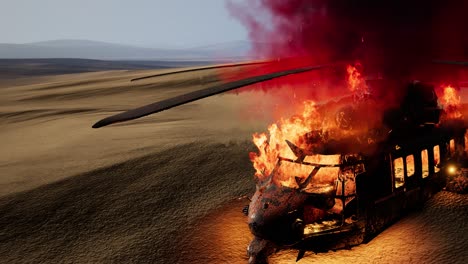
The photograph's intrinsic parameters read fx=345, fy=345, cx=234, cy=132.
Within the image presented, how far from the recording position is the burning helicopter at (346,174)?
6747 mm

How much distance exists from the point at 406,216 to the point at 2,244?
32.8 ft

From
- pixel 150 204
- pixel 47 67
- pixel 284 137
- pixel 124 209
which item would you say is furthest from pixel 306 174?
pixel 47 67

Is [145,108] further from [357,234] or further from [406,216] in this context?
[406,216]

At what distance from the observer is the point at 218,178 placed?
37.4ft

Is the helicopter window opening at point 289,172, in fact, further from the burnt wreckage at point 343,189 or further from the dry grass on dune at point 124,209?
the dry grass on dune at point 124,209

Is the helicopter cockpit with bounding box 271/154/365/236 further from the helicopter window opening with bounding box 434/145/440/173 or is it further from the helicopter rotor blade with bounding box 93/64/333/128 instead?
the helicopter window opening with bounding box 434/145/440/173

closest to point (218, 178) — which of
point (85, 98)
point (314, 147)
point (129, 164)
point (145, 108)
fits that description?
point (129, 164)

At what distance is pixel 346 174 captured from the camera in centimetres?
761

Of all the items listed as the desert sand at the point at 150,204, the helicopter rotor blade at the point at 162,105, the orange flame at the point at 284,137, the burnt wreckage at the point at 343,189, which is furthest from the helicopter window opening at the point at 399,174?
the helicopter rotor blade at the point at 162,105

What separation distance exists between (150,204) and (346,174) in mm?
5577

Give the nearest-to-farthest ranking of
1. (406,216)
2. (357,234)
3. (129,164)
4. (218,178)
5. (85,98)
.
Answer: (357,234)
(406,216)
(218,178)
(129,164)
(85,98)

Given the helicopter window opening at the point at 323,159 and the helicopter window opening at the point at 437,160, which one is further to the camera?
the helicopter window opening at the point at 437,160

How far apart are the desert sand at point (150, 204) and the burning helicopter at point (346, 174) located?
0.54 m

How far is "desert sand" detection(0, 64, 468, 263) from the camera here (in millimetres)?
7574
